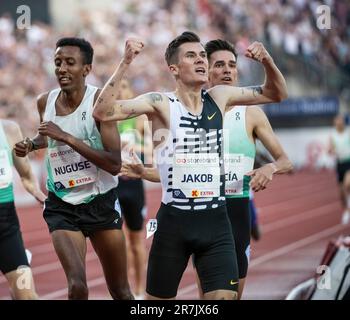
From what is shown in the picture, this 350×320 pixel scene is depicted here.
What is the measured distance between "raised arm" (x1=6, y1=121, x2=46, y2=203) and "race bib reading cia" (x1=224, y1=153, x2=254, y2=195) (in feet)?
3.66

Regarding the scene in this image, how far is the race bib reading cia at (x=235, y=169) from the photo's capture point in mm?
5555

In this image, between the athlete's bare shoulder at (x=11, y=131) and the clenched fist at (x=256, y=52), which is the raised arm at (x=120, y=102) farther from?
the athlete's bare shoulder at (x=11, y=131)

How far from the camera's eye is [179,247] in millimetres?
4742

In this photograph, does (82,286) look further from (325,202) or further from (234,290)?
(325,202)

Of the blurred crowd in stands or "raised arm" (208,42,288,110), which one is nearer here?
"raised arm" (208,42,288,110)

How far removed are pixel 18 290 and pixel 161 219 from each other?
1.23 m

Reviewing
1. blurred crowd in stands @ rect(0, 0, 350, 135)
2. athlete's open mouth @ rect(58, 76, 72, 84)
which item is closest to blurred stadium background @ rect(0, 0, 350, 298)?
blurred crowd in stands @ rect(0, 0, 350, 135)

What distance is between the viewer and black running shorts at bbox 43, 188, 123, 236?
5.18 metres

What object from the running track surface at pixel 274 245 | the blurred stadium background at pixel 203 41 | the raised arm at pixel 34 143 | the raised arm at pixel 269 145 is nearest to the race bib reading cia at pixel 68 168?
the raised arm at pixel 34 143

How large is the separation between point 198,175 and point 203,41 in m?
17.4

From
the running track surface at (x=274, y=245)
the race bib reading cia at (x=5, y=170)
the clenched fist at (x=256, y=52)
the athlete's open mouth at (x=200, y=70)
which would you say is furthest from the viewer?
the running track surface at (x=274, y=245)

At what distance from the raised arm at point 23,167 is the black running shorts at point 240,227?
1.14 metres

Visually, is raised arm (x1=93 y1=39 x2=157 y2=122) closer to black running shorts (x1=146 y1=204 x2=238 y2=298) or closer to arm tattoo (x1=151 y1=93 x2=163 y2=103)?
arm tattoo (x1=151 y1=93 x2=163 y2=103)
